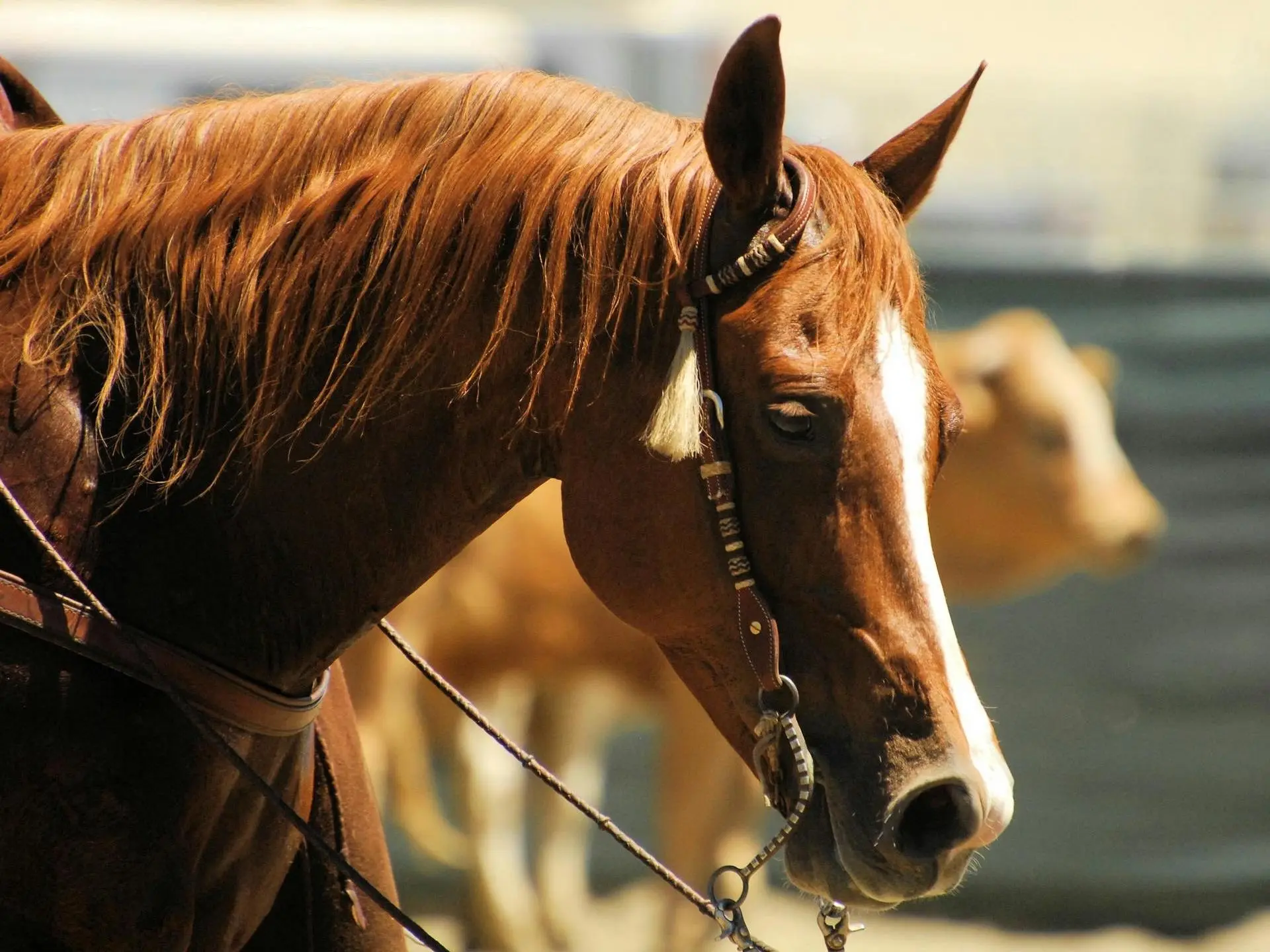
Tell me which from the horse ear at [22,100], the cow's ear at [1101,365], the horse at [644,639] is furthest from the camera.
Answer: the cow's ear at [1101,365]


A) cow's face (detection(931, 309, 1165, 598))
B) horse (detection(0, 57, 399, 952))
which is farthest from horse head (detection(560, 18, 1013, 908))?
cow's face (detection(931, 309, 1165, 598))

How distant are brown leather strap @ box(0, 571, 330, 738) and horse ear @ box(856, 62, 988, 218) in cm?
82

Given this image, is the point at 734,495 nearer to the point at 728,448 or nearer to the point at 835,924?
the point at 728,448

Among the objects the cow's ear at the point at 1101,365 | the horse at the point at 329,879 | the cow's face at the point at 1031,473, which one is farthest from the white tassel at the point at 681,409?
the cow's ear at the point at 1101,365

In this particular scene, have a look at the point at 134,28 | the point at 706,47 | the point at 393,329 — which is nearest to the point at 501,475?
the point at 393,329

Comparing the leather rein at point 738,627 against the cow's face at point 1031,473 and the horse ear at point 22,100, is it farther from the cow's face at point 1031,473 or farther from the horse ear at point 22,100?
the cow's face at point 1031,473

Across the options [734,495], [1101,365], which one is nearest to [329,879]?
[734,495]

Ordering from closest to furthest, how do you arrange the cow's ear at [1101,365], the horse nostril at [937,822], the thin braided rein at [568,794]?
the horse nostril at [937,822]
the thin braided rein at [568,794]
the cow's ear at [1101,365]

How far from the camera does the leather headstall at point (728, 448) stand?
123 centimetres

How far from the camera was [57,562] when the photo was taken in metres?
1.21

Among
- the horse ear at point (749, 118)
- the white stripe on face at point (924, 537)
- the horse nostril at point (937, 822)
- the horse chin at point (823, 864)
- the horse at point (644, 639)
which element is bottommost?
the horse at point (644, 639)

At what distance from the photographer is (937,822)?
1203mm

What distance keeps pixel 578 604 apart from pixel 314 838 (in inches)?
111

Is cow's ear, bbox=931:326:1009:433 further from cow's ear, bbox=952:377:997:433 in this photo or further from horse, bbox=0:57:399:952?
horse, bbox=0:57:399:952
